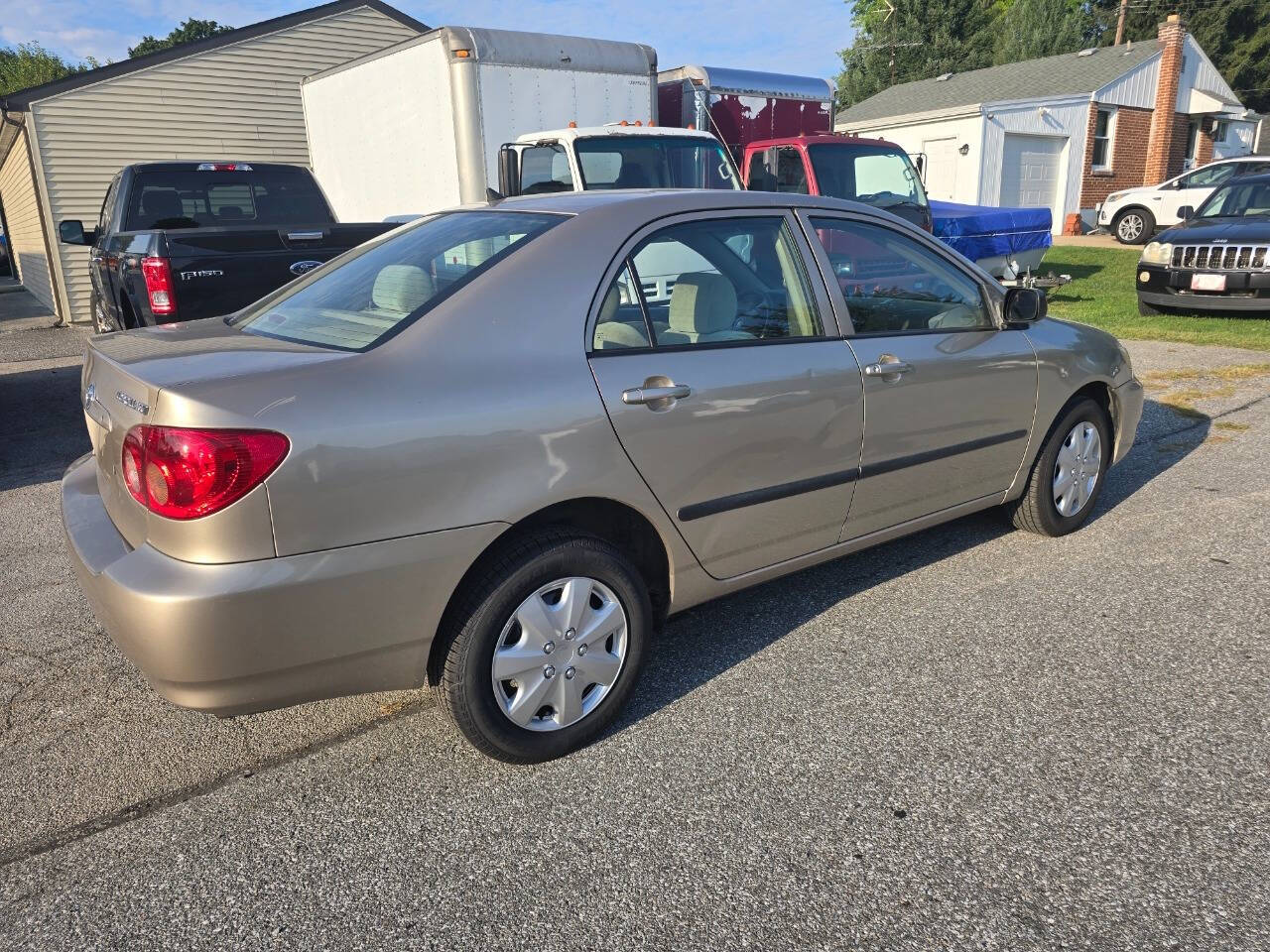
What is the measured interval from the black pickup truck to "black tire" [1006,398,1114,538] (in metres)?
4.78

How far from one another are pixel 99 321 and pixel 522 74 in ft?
14.5

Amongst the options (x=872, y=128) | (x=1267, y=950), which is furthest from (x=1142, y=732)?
(x=872, y=128)

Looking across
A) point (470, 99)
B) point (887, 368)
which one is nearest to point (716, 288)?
point (887, 368)

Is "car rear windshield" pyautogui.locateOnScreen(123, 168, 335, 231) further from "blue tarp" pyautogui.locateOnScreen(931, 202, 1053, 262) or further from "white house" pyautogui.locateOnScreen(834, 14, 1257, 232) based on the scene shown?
"white house" pyautogui.locateOnScreen(834, 14, 1257, 232)

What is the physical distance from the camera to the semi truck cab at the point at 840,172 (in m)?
9.47

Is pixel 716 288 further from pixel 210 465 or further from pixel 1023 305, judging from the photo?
pixel 210 465

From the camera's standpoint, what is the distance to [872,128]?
2612cm

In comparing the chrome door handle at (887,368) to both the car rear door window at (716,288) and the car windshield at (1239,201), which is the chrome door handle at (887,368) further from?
the car windshield at (1239,201)

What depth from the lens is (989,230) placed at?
11406mm

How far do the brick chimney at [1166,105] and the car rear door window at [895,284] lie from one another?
1040 inches

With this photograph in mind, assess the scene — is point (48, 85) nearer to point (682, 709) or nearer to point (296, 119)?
point (296, 119)

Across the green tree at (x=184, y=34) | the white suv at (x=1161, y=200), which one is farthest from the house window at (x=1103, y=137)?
the green tree at (x=184, y=34)

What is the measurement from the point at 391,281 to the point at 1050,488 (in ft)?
10.2

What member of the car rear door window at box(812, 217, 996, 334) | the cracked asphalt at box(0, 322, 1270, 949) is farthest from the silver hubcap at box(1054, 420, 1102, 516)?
the car rear door window at box(812, 217, 996, 334)
